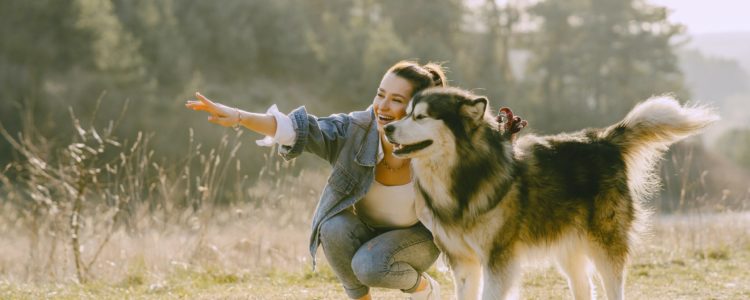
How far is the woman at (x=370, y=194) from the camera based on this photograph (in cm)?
365

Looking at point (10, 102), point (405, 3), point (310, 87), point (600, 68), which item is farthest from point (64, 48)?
point (600, 68)

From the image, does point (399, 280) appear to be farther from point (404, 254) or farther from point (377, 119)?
point (377, 119)

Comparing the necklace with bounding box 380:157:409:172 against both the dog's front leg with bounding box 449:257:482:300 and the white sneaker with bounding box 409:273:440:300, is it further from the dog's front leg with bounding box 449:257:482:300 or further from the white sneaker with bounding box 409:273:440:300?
the white sneaker with bounding box 409:273:440:300

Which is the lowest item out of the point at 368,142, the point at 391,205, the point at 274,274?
the point at 274,274

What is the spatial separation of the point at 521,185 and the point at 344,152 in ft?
3.11

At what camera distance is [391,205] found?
3.84m

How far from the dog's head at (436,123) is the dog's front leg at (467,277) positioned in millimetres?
668

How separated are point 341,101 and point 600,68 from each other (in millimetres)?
A: 13280

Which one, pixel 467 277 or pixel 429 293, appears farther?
pixel 429 293

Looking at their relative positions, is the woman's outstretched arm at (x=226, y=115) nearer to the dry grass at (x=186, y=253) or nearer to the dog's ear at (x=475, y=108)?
the dog's ear at (x=475, y=108)

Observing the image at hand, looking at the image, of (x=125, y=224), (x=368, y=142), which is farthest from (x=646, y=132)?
(x=125, y=224)

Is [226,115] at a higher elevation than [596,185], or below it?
higher

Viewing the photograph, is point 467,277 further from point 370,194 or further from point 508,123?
point 508,123

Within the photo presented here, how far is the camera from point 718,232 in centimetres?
684
